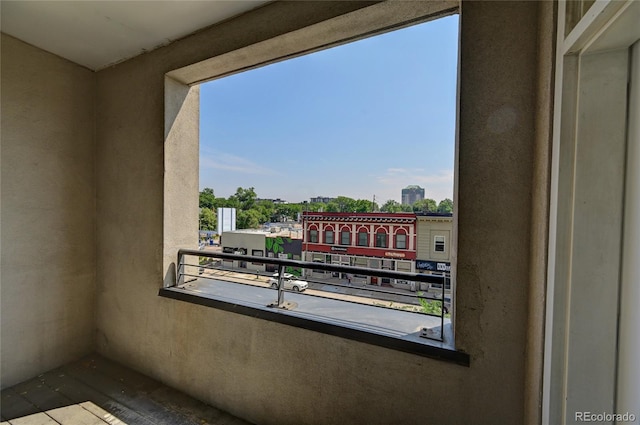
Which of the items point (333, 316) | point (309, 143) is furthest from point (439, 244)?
point (309, 143)

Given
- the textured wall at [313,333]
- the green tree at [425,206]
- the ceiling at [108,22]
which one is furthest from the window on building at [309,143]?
the ceiling at [108,22]

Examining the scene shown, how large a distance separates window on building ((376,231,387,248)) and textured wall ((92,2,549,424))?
0.42 meters

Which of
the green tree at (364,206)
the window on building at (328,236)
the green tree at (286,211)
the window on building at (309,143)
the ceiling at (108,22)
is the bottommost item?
the window on building at (328,236)

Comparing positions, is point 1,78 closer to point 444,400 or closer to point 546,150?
point 546,150

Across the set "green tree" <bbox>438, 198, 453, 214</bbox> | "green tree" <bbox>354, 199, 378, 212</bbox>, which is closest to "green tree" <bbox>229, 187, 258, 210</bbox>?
"green tree" <bbox>354, 199, 378, 212</bbox>

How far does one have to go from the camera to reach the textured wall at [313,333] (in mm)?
1063

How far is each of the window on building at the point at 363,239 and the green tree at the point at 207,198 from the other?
1.38m

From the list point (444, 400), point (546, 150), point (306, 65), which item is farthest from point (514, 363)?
point (306, 65)

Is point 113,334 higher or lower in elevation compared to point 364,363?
lower

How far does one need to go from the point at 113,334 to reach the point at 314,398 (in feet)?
6.32

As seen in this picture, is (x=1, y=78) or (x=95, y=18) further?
(x=1, y=78)

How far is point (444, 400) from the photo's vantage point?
117 cm

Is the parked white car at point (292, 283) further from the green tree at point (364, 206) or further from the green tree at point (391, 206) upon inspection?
the green tree at point (391, 206)

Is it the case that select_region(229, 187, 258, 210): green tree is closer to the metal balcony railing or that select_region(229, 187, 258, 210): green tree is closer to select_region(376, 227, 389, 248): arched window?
the metal balcony railing
